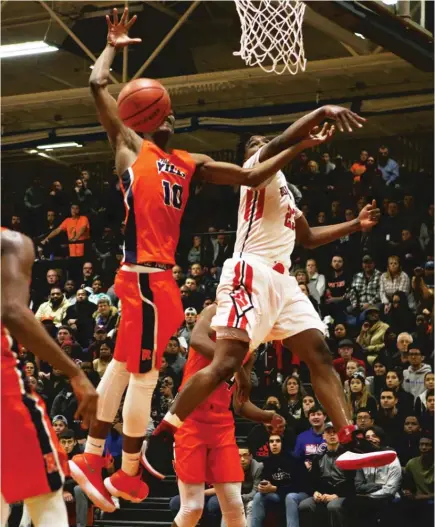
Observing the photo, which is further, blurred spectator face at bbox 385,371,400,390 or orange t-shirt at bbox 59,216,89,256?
orange t-shirt at bbox 59,216,89,256

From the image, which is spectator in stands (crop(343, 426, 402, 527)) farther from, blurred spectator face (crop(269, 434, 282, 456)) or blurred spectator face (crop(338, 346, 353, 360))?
blurred spectator face (crop(338, 346, 353, 360))

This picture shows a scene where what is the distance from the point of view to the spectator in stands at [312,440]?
1233cm

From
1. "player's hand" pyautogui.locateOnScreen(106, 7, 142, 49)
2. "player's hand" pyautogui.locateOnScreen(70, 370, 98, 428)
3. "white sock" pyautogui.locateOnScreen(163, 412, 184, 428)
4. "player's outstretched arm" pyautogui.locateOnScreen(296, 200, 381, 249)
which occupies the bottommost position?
"white sock" pyautogui.locateOnScreen(163, 412, 184, 428)

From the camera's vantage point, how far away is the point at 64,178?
2694 cm

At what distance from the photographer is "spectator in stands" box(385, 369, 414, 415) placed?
12836mm

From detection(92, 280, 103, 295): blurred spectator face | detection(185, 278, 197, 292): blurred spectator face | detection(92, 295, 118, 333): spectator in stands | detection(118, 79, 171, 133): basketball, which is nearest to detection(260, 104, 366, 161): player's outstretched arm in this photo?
detection(118, 79, 171, 133): basketball

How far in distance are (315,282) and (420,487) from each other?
529 centimetres

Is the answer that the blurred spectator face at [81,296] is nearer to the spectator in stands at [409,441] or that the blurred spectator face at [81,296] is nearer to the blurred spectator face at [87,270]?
the blurred spectator face at [87,270]

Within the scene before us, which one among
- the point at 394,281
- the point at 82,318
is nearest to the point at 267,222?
the point at 394,281

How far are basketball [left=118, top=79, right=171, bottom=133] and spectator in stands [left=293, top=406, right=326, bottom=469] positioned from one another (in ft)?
20.7

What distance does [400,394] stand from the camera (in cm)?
1299

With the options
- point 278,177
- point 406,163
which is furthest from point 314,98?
point 278,177

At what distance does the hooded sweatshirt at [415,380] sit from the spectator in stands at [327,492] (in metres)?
2.04

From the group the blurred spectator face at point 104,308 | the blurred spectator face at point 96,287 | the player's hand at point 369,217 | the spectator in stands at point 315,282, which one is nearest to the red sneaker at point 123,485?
the player's hand at point 369,217
